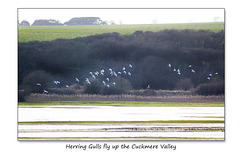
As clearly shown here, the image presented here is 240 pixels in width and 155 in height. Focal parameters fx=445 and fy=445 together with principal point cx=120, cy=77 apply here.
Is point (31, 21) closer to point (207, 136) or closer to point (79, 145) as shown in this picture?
point (79, 145)

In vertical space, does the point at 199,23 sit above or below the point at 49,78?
above

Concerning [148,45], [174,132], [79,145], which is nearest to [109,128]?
[79,145]

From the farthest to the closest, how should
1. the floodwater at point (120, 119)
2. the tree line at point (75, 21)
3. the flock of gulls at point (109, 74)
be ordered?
1. the flock of gulls at point (109, 74)
2. the tree line at point (75, 21)
3. the floodwater at point (120, 119)

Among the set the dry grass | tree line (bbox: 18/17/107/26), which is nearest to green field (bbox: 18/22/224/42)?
tree line (bbox: 18/17/107/26)

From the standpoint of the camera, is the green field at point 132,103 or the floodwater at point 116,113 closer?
the floodwater at point 116,113

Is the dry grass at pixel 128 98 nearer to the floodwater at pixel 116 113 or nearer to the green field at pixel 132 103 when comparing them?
the green field at pixel 132 103

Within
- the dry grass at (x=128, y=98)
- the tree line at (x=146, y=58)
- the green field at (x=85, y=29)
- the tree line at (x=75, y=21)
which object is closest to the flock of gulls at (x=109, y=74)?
the tree line at (x=146, y=58)
